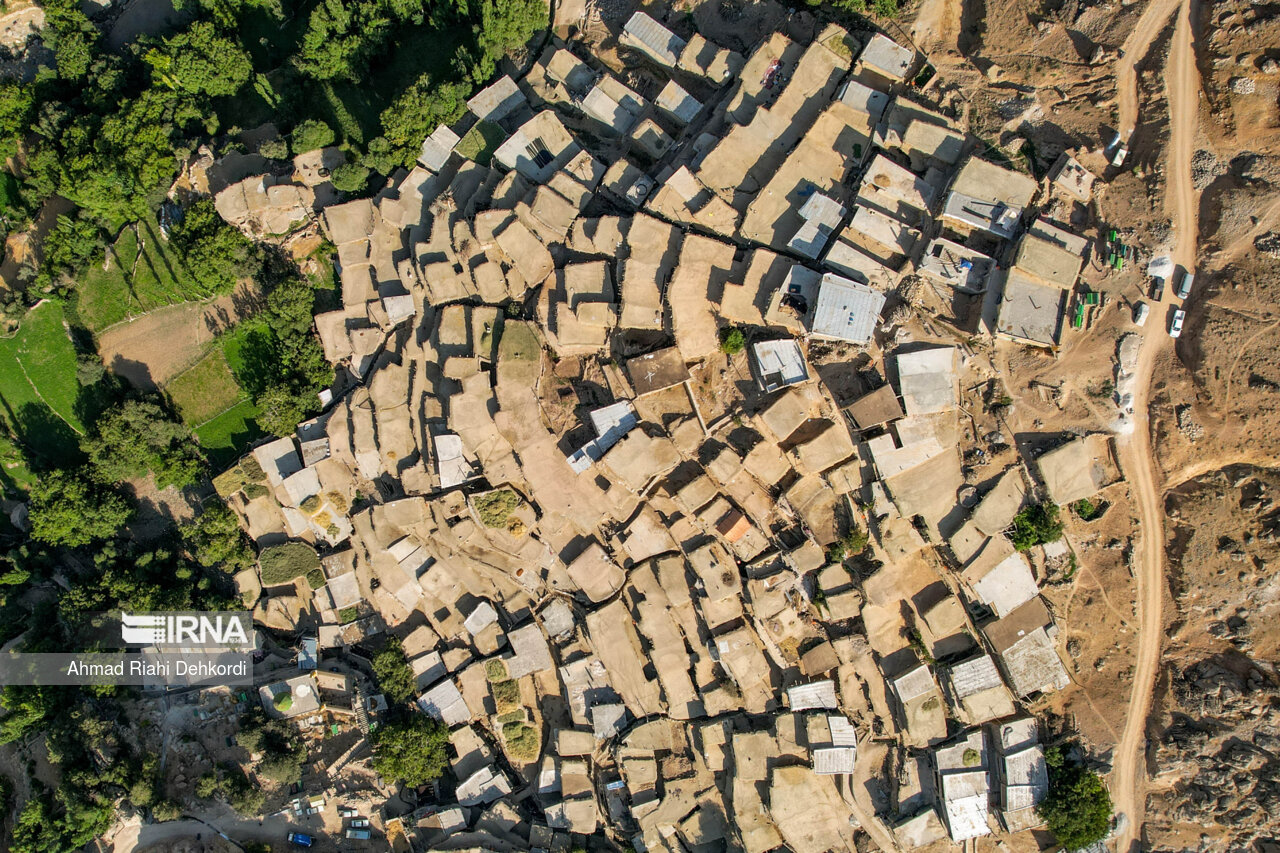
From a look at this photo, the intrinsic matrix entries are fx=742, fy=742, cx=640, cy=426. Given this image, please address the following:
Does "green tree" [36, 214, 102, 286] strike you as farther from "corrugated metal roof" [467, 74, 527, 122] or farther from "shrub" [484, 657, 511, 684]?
"shrub" [484, 657, 511, 684]

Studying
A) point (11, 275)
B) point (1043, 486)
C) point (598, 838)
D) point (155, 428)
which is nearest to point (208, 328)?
point (155, 428)

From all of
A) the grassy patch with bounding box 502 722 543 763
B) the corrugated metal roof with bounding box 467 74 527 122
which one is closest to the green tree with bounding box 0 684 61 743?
the grassy patch with bounding box 502 722 543 763

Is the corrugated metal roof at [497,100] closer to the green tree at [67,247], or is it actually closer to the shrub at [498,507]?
the shrub at [498,507]

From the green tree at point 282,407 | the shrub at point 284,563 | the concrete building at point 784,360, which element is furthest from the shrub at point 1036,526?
the shrub at point 284,563

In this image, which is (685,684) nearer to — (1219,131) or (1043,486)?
(1043,486)

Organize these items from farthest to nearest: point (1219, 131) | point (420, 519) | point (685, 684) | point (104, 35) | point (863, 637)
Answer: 1. point (104, 35)
2. point (420, 519)
3. point (685, 684)
4. point (863, 637)
5. point (1219, 131)

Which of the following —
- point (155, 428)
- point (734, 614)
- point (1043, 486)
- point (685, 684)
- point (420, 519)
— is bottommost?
point (685, 684)
